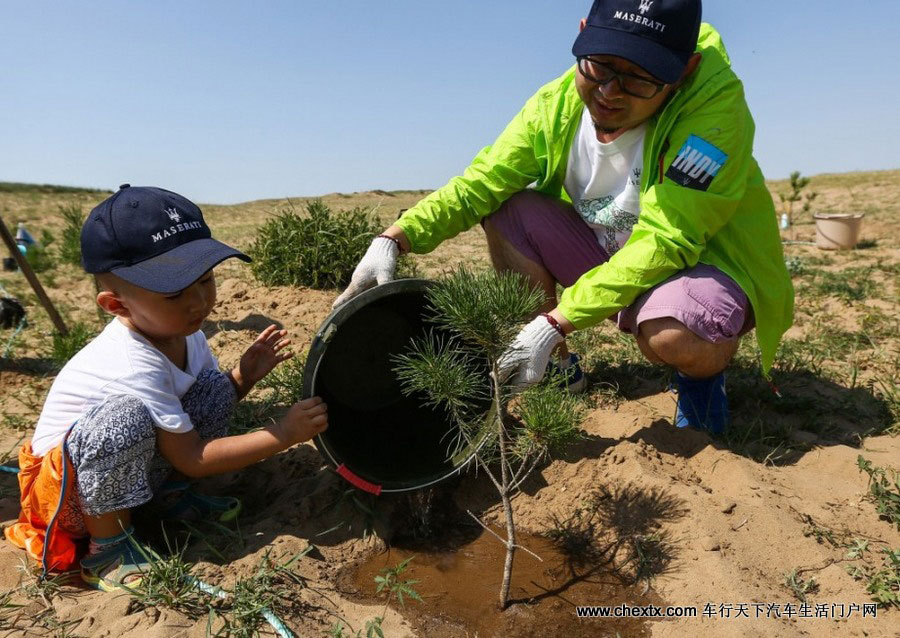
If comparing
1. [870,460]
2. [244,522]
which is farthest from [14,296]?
[870,460]

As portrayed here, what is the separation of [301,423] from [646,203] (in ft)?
4.15

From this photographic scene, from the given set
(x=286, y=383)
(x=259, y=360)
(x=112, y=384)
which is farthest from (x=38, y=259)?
(x=112, y=384)

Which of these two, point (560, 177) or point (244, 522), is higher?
point (560, 177)

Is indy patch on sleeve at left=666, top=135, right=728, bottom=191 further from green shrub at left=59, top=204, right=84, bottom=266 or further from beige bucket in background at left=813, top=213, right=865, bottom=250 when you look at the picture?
beige bucket in background at left=813, top=213, right=865, bottom=250

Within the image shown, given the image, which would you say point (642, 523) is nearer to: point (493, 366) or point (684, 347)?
point (684, 347)

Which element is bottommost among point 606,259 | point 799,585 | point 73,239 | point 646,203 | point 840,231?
point 840,231

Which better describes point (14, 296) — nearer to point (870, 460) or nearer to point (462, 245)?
point (462, 245)

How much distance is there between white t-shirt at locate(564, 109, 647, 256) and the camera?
7.91 feet

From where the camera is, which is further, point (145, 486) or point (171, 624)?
point (145, 486)

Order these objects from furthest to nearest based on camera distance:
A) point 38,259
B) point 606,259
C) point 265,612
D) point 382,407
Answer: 1. point 38,259
2. point 606,259
3. point 382,407
4. point 265,612

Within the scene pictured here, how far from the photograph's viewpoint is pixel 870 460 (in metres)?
2.29

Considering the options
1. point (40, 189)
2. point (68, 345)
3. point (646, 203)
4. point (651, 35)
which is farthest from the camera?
point (40, 189)

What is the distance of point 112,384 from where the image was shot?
185 centimetres

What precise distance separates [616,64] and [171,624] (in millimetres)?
1906
